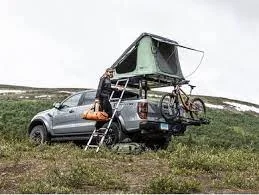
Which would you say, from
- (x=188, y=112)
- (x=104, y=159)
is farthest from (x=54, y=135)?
(x=104, y=159)

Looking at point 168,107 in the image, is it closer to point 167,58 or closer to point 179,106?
point 179,106

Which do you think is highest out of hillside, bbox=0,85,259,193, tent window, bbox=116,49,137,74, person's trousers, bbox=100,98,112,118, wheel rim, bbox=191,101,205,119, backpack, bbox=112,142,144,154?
tent window, bbox=116,49,137,74

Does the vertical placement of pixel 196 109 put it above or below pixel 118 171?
above

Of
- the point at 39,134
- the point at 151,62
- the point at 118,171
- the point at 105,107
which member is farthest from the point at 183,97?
the point at 118,171

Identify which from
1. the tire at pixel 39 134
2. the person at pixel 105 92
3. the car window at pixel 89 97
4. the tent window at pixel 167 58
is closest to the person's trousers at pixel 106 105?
the person at pixel 105 92

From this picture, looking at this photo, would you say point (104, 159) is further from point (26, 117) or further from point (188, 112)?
point (26, 117)

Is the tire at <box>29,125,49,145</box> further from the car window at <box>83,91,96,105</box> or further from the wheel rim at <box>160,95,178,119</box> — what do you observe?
the wheel rim at <box>160,95,178,119</box>

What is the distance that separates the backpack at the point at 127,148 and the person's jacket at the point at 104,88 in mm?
1585

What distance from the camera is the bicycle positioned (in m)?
17.6

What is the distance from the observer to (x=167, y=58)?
18688 mm

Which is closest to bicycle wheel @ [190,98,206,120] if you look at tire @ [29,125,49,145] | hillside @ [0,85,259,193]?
hillside @ [0,85,259,193]

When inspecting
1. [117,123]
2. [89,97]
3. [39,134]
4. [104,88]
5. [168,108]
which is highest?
[104,88]

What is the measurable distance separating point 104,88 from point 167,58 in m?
2.81

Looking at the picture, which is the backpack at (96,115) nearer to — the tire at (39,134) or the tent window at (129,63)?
the tent window at (129,63)
